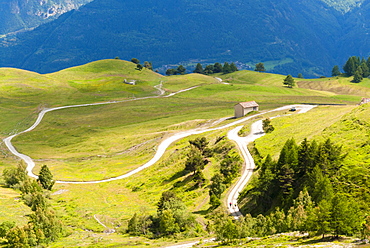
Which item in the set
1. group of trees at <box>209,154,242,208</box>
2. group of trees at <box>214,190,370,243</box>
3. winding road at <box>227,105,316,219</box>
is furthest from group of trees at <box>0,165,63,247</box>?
→ winding road at <box>227,105,316,219</box>

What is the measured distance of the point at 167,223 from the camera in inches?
2051

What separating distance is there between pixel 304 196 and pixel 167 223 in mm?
20215

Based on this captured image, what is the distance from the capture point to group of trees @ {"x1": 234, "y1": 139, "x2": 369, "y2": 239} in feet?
112

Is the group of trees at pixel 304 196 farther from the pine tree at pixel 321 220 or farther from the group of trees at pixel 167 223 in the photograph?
the group of trees at pixel 167 223

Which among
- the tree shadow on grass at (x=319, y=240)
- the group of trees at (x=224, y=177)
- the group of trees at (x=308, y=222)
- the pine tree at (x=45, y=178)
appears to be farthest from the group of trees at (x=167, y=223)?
the pine tree at (x=45, y=178)

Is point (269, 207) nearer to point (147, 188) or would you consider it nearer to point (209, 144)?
point (147, 188)

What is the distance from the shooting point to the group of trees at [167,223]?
52.2 metres

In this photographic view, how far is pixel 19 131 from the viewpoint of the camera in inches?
6033

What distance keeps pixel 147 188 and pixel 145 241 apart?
112 feet

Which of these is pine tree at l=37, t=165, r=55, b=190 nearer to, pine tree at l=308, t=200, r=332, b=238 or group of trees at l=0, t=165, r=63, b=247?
group of trees at l=0, t=165, r=63, b=247

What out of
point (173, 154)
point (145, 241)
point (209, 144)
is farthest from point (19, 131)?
point (145, 241)

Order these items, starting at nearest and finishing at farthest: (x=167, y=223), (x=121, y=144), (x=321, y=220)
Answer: (x=321, y=220) → (x=167, y=223) → (x=121, y=144)

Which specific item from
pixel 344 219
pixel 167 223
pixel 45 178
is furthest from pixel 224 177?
pixel 45 178

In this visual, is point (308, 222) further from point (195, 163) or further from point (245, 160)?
point (195, 163)
